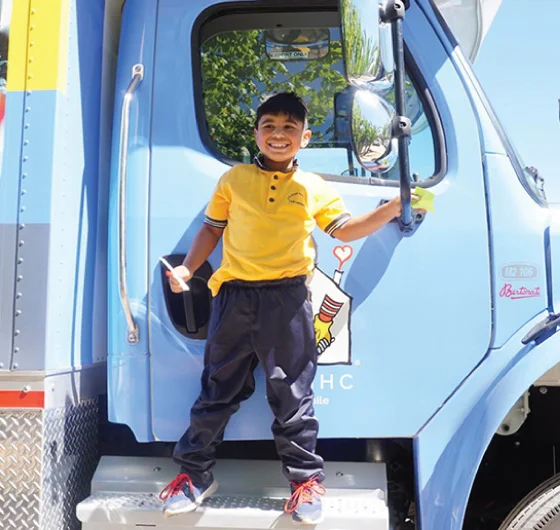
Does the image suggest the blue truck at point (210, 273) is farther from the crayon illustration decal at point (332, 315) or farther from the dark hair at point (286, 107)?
the dark hair at point (286, 107)

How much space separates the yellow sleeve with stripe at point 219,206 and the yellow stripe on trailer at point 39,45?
2.08 ft

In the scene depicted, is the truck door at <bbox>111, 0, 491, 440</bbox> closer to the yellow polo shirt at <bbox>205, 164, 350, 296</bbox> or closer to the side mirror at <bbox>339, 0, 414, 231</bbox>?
the yellow polo shirt at <bbox>205, 164, 350, 296</bbox>

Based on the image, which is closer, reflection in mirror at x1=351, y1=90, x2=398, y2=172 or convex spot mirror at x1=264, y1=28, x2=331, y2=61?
reflection in mirror at x1=351, y1=90, x2=398, y2=172

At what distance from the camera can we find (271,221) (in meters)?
2.10

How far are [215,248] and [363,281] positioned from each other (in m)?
0.53

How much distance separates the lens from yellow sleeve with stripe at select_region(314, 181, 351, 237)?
2.06 m

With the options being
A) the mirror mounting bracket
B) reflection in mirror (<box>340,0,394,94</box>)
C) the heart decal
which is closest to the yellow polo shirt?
the heart decal

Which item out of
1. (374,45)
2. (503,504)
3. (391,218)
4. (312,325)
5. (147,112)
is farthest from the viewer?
(503,504)

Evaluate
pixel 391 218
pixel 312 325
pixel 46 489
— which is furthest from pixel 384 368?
pixel 46 489

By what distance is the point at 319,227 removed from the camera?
84.7 inches

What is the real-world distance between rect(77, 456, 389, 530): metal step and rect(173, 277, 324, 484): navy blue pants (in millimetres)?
122

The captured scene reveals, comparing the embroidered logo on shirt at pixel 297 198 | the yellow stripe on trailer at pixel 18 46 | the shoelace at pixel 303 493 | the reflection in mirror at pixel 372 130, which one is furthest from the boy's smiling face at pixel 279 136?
the shoelace at pixel 303 493

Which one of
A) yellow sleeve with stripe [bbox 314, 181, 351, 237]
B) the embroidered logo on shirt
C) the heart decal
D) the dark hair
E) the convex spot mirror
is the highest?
the convex spot mirror

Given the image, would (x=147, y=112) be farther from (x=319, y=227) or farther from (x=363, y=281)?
(x=363, y=281)
